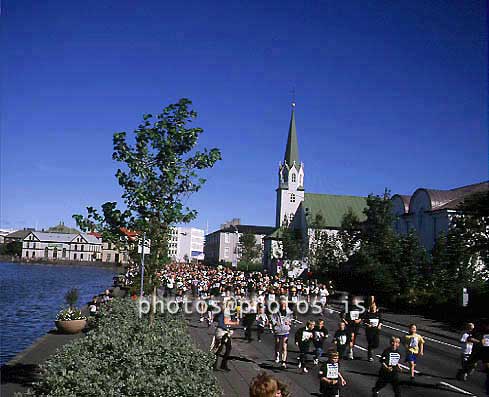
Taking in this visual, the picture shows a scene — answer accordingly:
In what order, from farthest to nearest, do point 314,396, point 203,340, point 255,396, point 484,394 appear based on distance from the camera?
point 203,340, point 484,394, point 314,396, point 255,396

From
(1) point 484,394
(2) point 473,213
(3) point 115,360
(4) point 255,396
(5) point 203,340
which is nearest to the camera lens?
(4) point 255,396

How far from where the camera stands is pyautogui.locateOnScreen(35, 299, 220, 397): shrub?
6395 mm

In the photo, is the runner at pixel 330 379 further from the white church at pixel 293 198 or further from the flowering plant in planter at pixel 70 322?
the white church at pixel 293 198

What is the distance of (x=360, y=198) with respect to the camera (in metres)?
114

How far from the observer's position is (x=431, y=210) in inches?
2178

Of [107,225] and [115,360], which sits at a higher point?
[107,225]

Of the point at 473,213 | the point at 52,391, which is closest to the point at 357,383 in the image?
the point at 52,391

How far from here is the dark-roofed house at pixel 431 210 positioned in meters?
53.2

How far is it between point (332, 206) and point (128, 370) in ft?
338

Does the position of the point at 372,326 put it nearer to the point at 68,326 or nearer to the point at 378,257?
the point at 68,326

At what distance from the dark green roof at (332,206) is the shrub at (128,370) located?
95311mm

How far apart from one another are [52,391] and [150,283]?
7.67 m

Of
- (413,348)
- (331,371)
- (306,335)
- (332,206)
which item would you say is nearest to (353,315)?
(306,335)

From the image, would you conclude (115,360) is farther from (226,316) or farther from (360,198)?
(360,198)
